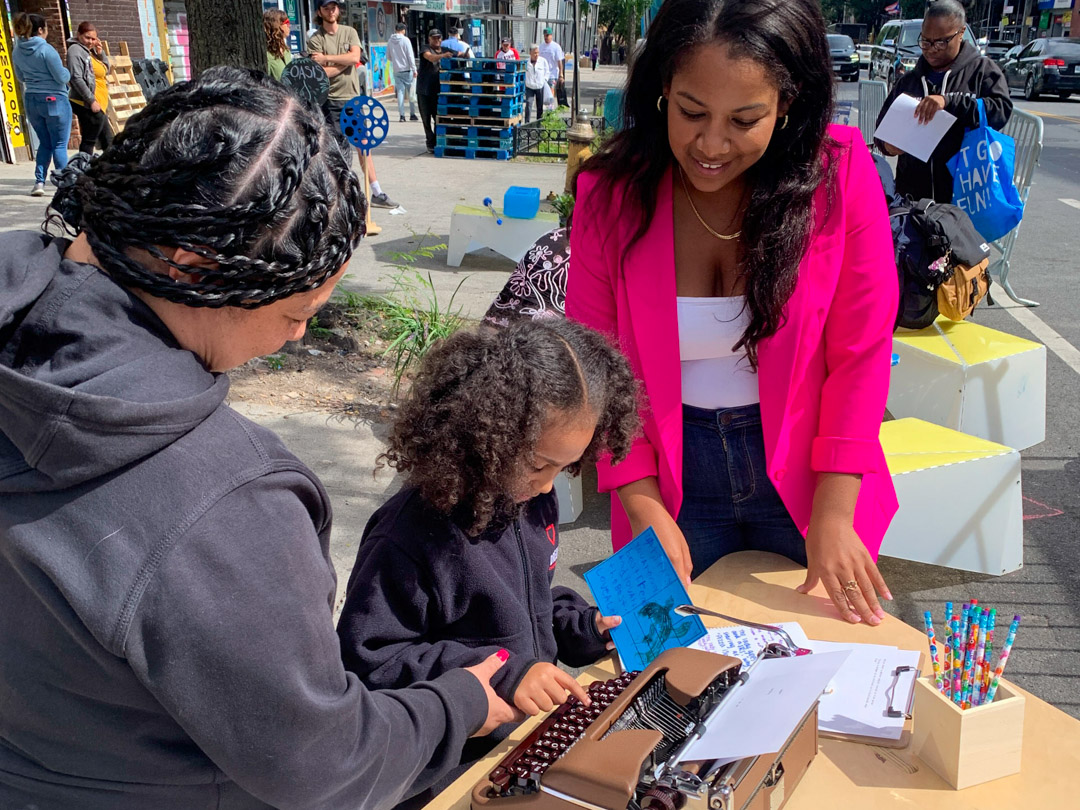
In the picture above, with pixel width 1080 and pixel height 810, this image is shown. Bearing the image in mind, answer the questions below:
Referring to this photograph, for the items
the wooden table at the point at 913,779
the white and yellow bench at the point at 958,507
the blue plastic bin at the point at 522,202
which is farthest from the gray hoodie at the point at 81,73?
the wooden table at the point at 913,779

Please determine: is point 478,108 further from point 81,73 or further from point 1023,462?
point 1023,462

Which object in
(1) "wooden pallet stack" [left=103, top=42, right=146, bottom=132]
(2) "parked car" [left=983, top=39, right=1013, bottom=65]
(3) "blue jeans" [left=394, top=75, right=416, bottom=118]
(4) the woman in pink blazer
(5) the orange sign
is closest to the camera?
(4) the woman in pink blazer

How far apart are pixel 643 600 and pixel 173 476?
1040 mm

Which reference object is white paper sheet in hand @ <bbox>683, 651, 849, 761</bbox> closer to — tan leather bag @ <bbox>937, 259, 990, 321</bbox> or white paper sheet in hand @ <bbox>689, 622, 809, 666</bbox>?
white paper sheet in hand @ <bbox>689, 622, 809, 666</bbox>

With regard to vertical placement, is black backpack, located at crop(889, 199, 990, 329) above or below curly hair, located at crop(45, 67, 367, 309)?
below

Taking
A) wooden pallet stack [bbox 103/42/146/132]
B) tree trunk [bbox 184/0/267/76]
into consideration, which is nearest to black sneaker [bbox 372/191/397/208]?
tree trunk [bbox 184/0/267/76]

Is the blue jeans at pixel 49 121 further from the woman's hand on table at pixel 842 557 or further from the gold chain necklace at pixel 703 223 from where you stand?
the woman's hand on table at pixel 842 557

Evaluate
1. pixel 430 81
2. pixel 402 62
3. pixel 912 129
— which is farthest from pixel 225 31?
pixel 402 62

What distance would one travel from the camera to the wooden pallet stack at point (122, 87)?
42.4ft

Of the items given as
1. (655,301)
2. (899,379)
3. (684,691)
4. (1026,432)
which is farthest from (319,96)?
(684,691)

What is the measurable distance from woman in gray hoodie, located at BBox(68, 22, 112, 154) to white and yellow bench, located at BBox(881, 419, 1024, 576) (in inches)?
371

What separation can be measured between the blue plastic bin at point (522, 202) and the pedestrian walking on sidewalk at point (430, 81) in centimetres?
677

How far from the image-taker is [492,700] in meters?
1.41

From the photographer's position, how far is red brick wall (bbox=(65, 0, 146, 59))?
12555 millimetres
